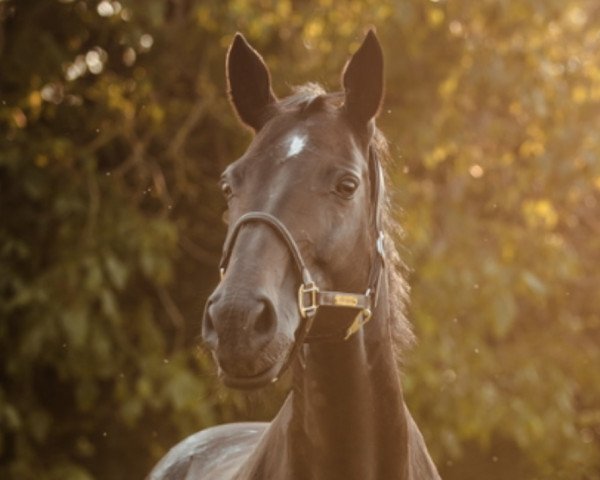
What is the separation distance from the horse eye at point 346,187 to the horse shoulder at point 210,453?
53.7 inches

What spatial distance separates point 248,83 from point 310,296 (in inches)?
30.1

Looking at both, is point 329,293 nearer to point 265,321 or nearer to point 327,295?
point 327,295

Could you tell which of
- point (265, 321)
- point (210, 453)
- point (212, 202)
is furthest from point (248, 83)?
point (212, 202)

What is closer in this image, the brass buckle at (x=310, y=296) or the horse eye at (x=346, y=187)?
the brass buckle at (x=310, y=296)

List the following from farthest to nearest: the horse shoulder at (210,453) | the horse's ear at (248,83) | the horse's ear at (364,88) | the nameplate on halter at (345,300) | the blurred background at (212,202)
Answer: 1. the blurred background at (212,202)
2. the horse shoulder at (210,453)
3. the horse's ear at (248,83)
4. the horse's ear at (364,88)
5. the nameplate on halter at (345,300)

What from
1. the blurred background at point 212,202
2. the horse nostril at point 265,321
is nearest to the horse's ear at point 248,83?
the horse nostril at point 265,321

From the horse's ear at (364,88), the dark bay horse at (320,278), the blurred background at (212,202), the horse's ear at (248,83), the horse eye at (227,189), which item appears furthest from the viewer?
the blurred background at (212,202)

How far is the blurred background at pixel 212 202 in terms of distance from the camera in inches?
279

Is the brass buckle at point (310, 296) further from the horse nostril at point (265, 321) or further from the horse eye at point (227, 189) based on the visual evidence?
the horse eye at point (227, 189)

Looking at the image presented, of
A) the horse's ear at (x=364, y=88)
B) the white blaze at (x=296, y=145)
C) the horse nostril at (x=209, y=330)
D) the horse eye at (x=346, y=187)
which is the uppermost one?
the horse's ear at (x=364, y=88)

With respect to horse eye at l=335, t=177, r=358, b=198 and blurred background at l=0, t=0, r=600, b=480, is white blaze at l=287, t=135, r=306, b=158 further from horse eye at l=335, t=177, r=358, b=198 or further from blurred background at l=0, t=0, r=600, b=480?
blurred background at l=0, t=0, r=600, b=480

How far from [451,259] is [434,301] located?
12.2 inches

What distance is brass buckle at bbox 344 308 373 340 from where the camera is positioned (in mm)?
2928

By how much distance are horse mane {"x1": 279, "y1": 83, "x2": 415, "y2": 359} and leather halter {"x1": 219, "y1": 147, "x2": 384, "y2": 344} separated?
0.10 metres
